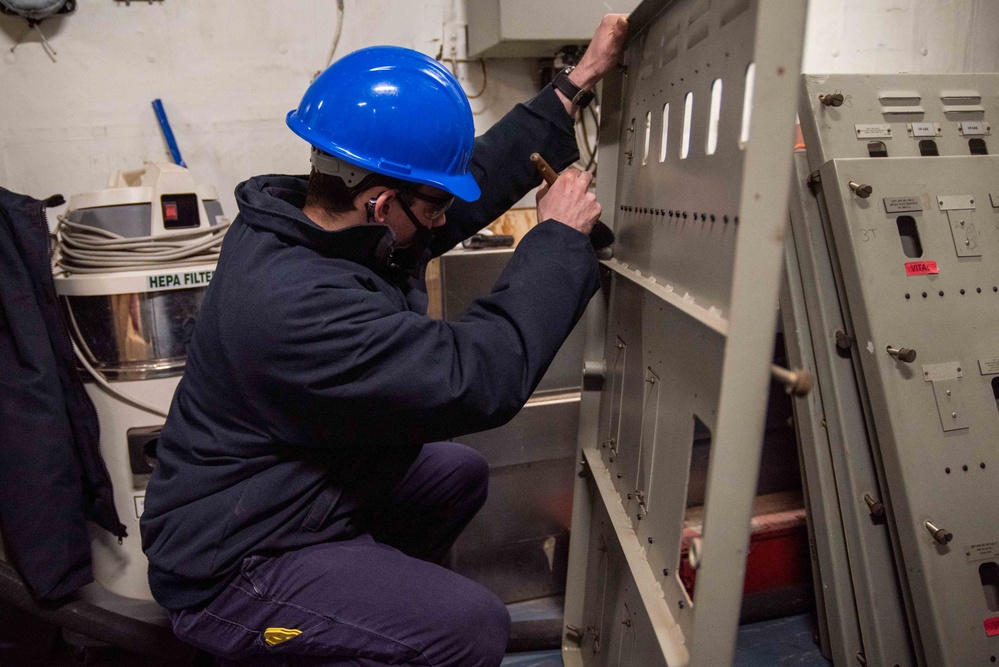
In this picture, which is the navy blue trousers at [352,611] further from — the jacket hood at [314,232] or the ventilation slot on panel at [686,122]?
the ventilation slot on panel at [686,122]

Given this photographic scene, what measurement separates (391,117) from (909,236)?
1.12 meters

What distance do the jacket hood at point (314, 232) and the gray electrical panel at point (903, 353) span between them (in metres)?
0.95

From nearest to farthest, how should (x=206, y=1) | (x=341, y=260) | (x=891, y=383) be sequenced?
(x=341, y=260) < (x=891, y=383) < (x=206, y=1)

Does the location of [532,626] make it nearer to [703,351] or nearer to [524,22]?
[703,351]

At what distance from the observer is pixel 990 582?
137 centimetres

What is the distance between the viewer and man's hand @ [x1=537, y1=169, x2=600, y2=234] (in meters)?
1.13

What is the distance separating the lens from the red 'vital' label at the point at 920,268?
1356 mm

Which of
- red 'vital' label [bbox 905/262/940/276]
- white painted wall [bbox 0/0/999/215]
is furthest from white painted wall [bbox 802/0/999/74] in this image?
red 'vital' label [bbox 905/262/940/276]

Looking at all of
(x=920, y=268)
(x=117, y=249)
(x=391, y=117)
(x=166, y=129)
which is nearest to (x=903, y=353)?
(x=920, y=268)

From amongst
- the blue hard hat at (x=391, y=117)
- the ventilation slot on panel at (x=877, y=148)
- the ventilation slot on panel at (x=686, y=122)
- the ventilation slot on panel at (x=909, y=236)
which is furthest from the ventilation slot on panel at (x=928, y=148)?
the blue hard hat at (x=391, y=117)

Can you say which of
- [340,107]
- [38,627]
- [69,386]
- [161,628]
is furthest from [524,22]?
[38,627]

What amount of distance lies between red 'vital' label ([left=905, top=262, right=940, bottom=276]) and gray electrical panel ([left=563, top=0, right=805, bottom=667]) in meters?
0.61

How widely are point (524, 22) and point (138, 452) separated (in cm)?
146

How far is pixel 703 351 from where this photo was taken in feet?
2.83
